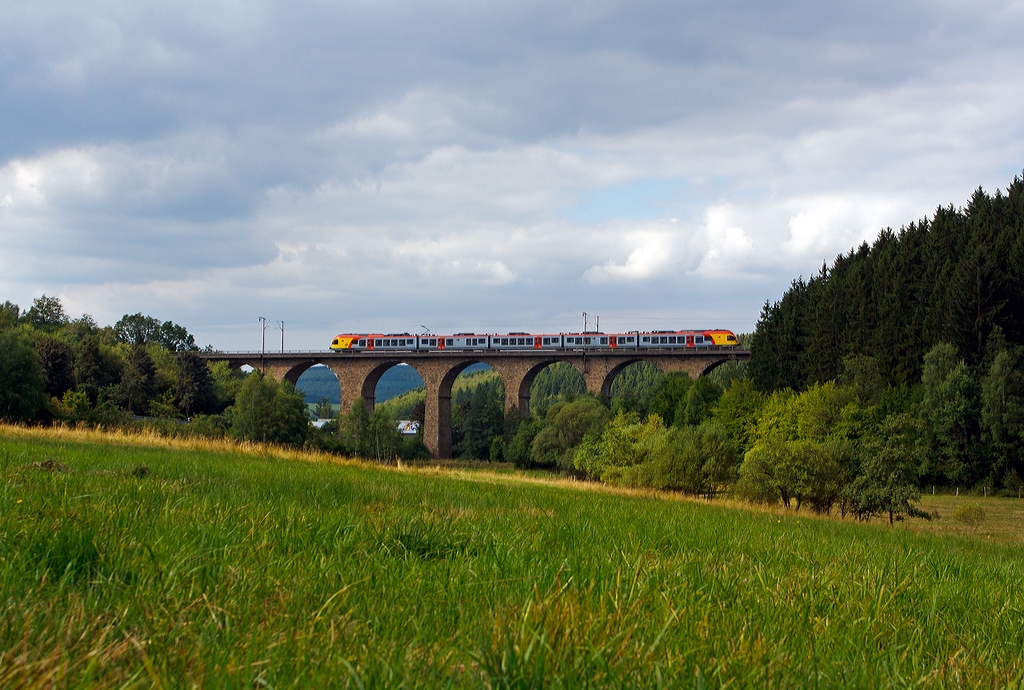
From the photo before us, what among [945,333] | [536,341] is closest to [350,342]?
[536,341]

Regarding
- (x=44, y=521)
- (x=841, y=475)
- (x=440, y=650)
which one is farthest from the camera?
(x=841, y=475)

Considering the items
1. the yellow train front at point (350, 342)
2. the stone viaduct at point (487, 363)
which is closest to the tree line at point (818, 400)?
the stone viaduct at point (487, 363)

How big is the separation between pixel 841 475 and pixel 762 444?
31.6ft

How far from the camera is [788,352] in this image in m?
62.2

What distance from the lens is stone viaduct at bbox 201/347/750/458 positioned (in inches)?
2778

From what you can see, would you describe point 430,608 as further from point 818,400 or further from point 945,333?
point 945,333

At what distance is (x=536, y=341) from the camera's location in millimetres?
74938

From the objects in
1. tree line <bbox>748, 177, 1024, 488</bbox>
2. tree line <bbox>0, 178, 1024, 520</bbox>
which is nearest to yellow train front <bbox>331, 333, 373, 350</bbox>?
tree line <bbox>0, 178, 1024, 520</bbox>

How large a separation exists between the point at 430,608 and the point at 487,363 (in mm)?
74999

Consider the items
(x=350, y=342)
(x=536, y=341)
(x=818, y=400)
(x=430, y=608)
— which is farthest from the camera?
(x=350, y=342)

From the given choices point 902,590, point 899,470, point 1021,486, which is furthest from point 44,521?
point 1021,486

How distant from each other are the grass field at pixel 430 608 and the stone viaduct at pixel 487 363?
6696 cm

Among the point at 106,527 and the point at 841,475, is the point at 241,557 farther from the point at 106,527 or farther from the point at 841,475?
the point at 841,475

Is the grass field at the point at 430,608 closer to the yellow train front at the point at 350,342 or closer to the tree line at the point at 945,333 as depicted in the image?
the tree line at the point at 945,333
